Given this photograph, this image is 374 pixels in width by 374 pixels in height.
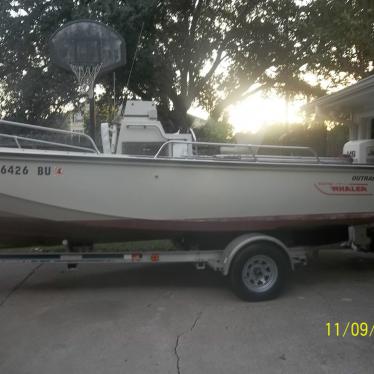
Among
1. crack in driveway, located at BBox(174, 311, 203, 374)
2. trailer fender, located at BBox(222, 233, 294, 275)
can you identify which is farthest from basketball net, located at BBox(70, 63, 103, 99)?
crack in driveway, located at BBox(174, 311, 203, 374)

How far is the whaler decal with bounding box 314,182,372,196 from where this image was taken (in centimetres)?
588

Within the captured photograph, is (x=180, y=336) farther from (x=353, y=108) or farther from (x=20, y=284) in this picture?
(x=353, y=108)

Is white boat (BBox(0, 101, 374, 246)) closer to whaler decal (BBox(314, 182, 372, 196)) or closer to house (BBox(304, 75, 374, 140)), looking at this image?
whaler decal (BBox(314, 182, 372, 196))

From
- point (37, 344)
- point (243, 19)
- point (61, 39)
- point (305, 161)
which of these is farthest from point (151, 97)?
point (37, 344)

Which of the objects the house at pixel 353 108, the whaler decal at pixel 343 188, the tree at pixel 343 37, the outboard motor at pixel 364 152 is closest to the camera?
the whaler decal at pixel 343 188

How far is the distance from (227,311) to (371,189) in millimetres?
2410

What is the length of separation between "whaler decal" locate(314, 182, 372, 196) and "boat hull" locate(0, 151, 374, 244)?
0.01m

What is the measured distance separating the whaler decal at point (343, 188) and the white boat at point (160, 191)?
0.01 m

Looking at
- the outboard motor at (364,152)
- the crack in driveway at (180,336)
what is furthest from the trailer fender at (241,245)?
the outboard motor at (364,152)

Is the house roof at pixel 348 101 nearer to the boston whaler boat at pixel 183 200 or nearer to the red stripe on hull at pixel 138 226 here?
the boston whaler boat at pixel 183 200

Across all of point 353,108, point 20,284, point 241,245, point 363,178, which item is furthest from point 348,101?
point 20,284

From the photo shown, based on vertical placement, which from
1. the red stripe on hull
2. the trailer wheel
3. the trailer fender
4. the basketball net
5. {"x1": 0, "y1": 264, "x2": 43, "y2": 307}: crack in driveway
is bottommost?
{"x1": 0, "y1": 264, "x2": 43, "y2": 307}: crack in driveway
